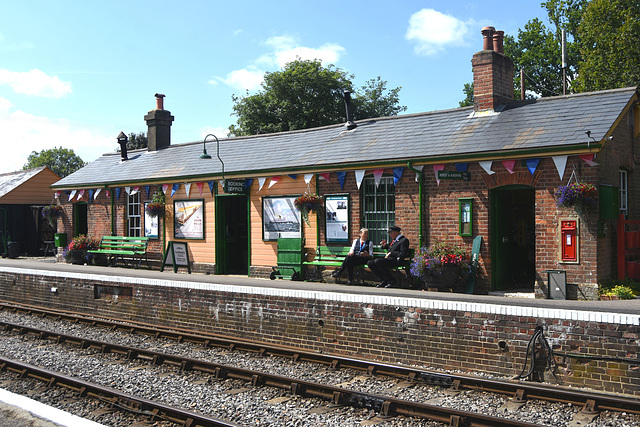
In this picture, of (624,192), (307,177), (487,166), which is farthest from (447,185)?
(624,192)

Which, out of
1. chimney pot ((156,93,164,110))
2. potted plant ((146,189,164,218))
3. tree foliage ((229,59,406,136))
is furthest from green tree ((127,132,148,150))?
potted plant ((146,189,164,218))

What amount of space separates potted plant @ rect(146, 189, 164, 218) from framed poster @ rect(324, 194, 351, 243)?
5817 millimetres

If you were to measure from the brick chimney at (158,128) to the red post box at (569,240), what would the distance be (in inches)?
589

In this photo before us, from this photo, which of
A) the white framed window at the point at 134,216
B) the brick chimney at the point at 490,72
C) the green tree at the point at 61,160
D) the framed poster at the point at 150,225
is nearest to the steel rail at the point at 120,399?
the framed poster at the point at 150,225

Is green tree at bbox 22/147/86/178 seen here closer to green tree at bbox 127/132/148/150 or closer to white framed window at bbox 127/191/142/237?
green tree at bbox 127/132/148/150

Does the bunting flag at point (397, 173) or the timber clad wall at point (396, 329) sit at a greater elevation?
the bunting flag at point (397, 173)

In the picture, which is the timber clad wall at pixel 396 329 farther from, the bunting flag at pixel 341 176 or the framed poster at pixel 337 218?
the bunting flag at pixel 341 176

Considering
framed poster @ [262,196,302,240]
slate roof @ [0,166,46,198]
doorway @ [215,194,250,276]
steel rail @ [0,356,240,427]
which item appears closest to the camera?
steel rail @ [0,356,240,427]

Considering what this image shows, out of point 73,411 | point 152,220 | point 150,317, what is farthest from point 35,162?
point 73,411

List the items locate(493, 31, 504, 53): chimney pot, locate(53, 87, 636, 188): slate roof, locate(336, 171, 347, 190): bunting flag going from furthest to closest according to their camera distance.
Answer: locate(493, 31, 504, 53): chimney pot → locate(336, 171, 347, 190): bunting flag → locate(53, 87, 636, 188): slate roof

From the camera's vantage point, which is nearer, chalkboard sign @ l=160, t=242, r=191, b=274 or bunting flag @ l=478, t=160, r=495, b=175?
bunting flag @ l=478, t=160, r=495, b=175

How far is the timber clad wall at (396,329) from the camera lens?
744 cm

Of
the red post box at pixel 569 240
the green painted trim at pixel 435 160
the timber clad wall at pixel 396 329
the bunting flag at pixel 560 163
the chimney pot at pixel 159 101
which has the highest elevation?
the chimney pot at pixel 159 101

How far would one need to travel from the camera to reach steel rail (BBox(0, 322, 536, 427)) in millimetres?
6270
